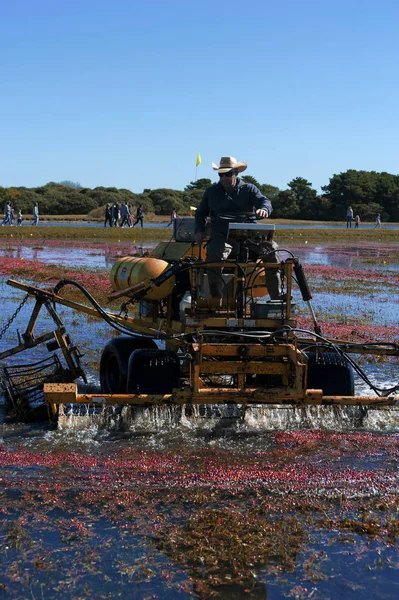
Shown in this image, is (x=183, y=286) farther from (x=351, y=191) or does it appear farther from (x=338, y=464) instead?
(x=351, y=191)

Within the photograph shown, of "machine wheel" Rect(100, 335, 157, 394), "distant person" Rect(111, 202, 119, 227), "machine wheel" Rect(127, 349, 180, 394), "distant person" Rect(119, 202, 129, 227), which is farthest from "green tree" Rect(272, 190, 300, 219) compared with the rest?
"machine wheel" Rect(127, 349, 180, 394)

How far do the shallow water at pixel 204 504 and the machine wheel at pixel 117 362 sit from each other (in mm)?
846

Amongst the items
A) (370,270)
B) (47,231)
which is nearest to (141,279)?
(370,270)

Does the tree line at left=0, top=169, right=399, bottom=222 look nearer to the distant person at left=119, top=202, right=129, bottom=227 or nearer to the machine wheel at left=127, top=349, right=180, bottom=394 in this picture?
the distant person at left=119, top=202, right=129, bottom=227

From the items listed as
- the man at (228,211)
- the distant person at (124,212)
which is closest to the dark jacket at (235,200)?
the man at (228,211)

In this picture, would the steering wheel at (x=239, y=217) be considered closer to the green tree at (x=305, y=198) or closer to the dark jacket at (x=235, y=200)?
the dark jacket at (x=235, y=200)

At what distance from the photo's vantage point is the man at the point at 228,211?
32.1 feet

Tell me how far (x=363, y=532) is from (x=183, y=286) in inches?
193

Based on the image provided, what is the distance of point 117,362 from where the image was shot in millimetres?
10211

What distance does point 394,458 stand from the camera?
819 cm

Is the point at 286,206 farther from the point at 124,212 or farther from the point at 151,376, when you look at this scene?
the point at 151,376

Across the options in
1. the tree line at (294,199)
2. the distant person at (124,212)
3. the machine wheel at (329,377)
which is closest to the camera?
the machine wheel at (329,377)

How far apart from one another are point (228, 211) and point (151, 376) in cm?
246

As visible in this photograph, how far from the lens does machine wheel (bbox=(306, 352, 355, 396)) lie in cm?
941
